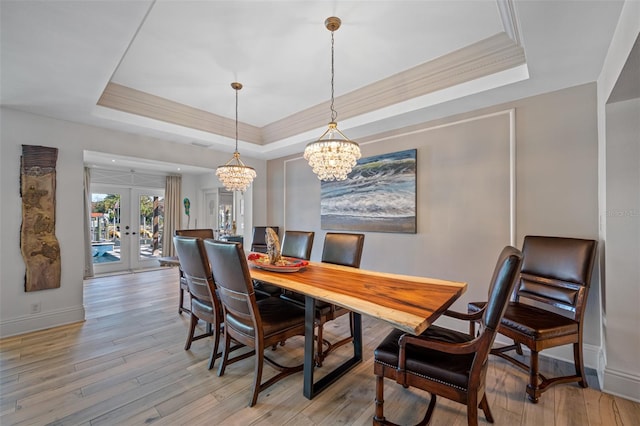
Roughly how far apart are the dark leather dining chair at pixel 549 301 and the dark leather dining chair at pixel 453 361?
0.81 m

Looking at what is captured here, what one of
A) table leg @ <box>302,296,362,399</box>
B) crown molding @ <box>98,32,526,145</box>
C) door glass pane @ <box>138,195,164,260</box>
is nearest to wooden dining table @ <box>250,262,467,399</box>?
table leg @ <box>302,296,362,399</box>

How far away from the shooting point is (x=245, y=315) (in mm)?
1893

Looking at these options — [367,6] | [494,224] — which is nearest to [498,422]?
[494,224]

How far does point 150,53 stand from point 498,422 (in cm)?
398

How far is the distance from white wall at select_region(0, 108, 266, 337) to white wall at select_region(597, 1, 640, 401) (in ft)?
16.3

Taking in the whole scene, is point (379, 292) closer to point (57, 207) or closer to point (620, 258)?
point (620, 258)

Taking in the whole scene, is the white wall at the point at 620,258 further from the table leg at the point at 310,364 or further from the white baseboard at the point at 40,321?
the white baseboard at the point at 40,321

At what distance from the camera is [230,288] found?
6.27 feet

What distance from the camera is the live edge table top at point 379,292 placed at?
140 centimetres

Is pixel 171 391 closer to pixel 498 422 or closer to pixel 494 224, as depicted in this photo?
pixel 498 422

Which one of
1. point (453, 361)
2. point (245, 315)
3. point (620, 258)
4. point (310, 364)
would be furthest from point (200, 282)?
point (620, 258)

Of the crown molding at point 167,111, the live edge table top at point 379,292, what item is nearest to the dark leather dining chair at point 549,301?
the live edge table top at point 379,292

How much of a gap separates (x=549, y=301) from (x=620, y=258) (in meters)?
0.56

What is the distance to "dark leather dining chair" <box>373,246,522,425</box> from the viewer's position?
50.3 inches
